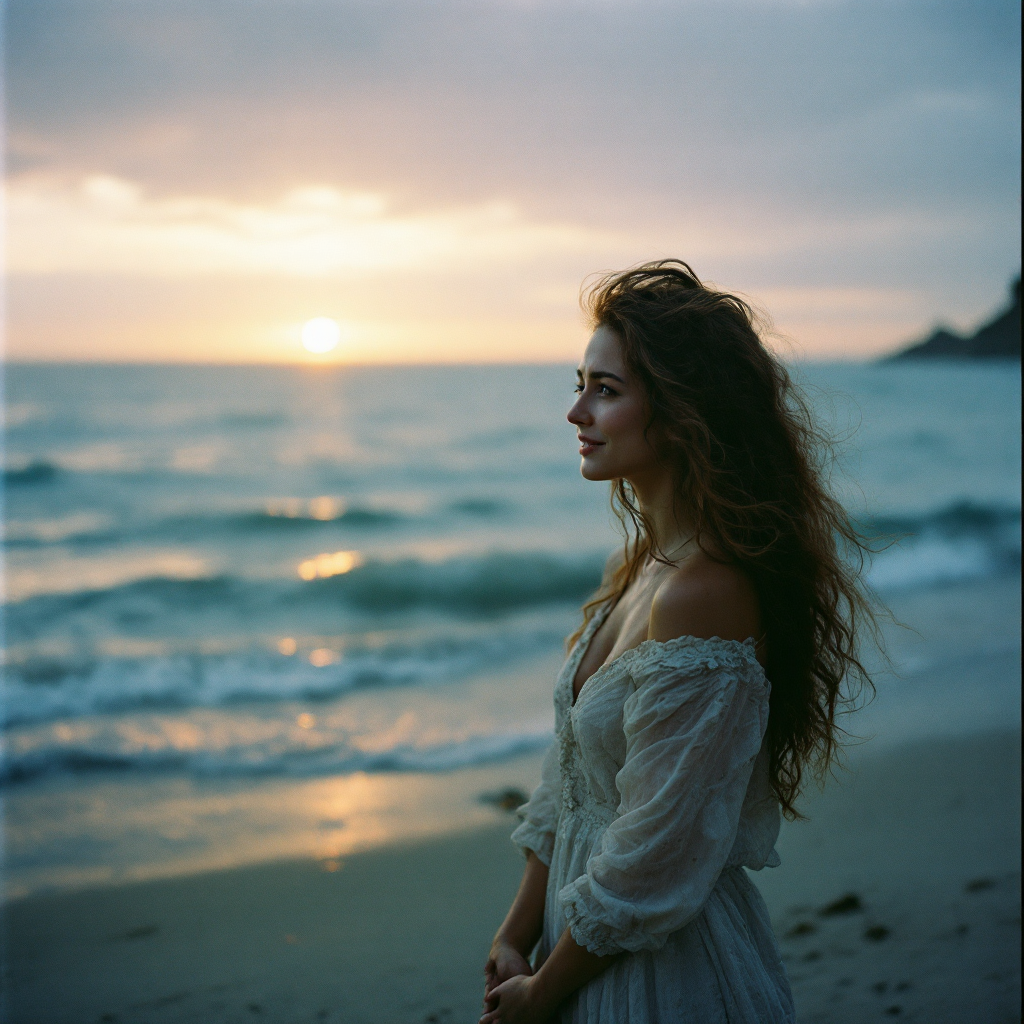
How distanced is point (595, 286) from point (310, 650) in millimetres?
8390

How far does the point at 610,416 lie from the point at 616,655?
19.8 inches

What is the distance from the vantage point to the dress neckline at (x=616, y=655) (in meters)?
1.62

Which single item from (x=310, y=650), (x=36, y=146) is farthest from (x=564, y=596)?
(x=36, y=146)

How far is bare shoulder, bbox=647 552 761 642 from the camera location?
1.64 m

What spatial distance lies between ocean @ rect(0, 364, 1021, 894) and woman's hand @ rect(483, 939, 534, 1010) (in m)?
1.42

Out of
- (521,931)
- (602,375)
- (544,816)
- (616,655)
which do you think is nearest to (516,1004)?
(521,931)

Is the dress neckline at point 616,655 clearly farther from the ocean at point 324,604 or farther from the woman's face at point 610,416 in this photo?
the ocean at point 324,604

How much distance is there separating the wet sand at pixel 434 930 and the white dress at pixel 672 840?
184 cm

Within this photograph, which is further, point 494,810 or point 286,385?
point 286,385

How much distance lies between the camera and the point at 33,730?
6.67 meters

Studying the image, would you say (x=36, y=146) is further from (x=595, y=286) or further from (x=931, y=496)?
(x=931, y=496)

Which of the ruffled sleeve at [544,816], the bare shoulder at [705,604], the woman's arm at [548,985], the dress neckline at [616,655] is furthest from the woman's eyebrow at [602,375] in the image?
the woman's arm at [548,985]

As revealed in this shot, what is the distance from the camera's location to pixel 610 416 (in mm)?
1848

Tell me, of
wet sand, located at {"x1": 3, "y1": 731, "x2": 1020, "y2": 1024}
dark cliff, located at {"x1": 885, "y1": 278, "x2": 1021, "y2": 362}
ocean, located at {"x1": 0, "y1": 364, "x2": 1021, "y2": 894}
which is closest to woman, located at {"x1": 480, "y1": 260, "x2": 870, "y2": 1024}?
ocean, located at {"x1": 0, "y1": 364, "x2": 1021, "y2": 894}
